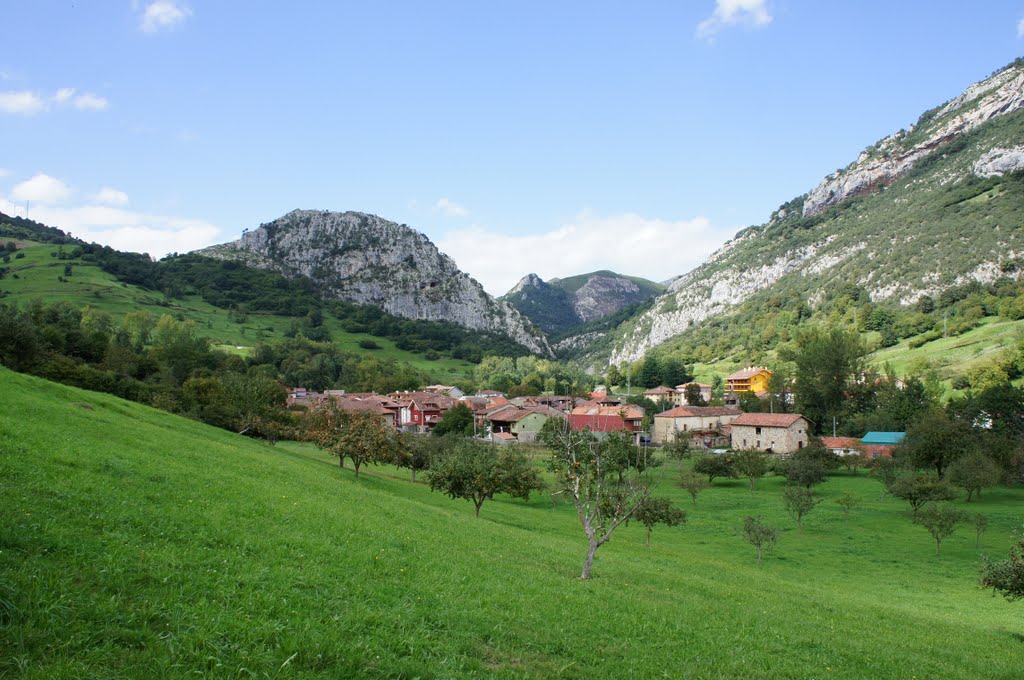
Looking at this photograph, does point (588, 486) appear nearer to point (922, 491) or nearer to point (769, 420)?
point (922, 491)

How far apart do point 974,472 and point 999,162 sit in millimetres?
183775

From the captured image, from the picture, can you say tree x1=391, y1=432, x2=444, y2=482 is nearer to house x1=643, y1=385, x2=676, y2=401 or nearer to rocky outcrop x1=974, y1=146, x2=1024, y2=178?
house x1=643, y1=385, x2=676, y2=401

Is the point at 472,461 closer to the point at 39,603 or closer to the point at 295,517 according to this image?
the point at 295,517

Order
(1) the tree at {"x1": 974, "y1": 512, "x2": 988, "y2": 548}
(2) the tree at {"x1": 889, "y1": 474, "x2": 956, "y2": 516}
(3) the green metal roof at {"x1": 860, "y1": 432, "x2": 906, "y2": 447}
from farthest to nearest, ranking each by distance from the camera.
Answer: (3) the green metal roof at {"x1": 860, "y1": 432, "x2": 906, "y2": 447}
(2) the tree at {"x1": 889, "y1": 474, "x2": 956, "y2": 516}
(1) the tree at {"x1": 974, "y1": 512, "x2": 988, "y2": 548}

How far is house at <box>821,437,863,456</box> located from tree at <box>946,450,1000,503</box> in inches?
945

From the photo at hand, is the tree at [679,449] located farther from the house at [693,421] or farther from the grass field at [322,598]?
the grass field at [322,598]

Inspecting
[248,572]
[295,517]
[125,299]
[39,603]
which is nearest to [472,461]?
[295,517]

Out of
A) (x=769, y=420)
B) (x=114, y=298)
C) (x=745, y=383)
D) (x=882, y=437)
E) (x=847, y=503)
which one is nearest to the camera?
(x=847, y=503)

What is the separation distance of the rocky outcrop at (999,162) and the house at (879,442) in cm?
14304

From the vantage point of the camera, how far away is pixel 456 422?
3844 inches

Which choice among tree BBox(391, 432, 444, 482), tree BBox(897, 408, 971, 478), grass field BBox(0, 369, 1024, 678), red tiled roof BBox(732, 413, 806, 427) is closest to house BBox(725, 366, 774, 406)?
red tiled roof BBox(732, 413, 806, 427)

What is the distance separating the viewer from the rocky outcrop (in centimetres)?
17900

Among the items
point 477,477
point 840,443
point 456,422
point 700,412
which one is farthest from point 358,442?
A: point 700,412

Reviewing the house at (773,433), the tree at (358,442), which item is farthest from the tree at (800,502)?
the house at (773,433)
